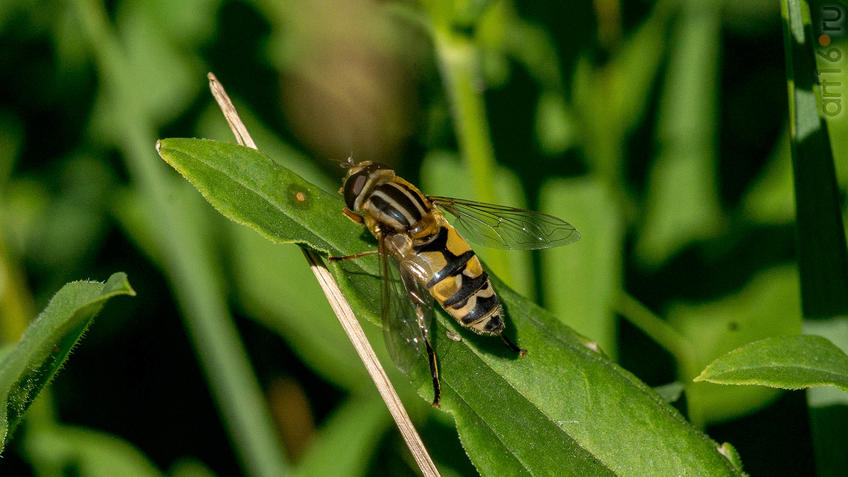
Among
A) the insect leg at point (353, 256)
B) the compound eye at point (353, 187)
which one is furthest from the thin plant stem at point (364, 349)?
the compound eye at point (353, 187)

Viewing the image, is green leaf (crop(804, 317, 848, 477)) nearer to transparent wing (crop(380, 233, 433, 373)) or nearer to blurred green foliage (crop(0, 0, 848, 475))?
blurred green foliage (crop(0, 0, 848, 475))

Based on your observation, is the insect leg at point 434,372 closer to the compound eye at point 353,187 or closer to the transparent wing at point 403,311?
the transparent wing at point 403,311

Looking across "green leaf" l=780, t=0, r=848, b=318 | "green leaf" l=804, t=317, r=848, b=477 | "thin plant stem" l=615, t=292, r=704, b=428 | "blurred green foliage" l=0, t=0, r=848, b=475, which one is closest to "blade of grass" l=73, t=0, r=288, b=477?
"blurred green foliage" l=0, t=0, r=848, b=475

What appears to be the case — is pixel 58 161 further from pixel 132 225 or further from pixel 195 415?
pixel 195 415

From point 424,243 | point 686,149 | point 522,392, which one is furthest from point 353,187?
point 686,149

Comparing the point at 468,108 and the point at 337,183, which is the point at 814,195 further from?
the point at 337,183

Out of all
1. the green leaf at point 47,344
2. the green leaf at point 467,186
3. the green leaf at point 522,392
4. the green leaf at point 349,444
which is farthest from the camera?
the green leaf at point 467,186
